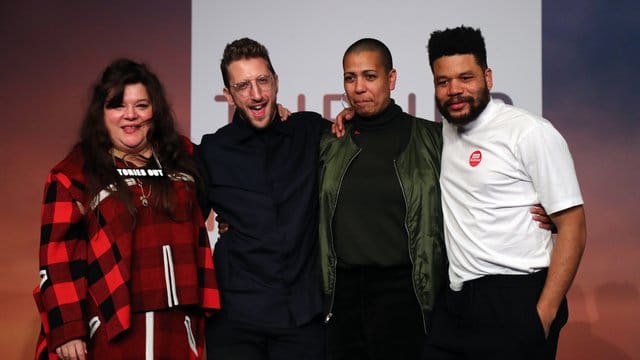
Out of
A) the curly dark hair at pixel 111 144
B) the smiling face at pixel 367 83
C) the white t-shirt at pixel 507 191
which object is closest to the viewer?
the white t-shirt at pixel 507 191

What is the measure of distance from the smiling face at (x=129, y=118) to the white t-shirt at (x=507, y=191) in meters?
1.02

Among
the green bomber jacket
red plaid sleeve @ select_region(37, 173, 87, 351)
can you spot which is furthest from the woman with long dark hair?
the green bomber jacket

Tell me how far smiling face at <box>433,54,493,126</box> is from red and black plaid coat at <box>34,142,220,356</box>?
928mm

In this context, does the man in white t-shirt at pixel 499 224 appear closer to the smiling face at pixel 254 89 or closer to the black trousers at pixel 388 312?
the black trousers at pixel 388 312

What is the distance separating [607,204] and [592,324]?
2.01 ft

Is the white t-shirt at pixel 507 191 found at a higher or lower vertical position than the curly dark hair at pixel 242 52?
lower

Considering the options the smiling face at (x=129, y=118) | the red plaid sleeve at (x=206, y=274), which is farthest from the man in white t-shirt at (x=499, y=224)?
the smiling face at (x=129, y=118)

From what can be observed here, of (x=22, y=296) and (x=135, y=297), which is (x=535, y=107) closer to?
(x=135, y=297)

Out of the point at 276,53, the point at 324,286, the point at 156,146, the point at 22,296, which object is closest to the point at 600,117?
the point at 276,53

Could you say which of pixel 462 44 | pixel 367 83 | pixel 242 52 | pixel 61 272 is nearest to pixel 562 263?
pixel 462 44

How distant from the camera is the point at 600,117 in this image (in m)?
3.50

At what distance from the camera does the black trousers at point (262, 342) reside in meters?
2.34

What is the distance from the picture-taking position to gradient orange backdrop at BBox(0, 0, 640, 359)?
349 centimetres

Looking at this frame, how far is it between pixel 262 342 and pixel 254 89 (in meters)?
0.87
